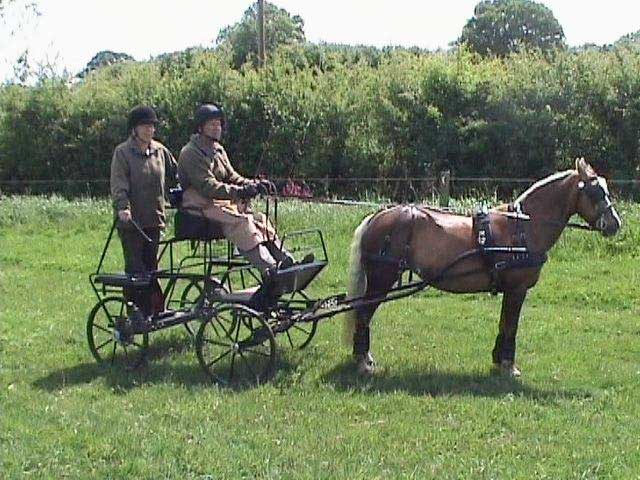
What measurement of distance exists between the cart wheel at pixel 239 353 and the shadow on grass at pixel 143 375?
0.39 ft

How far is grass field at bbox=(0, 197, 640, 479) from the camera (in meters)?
5.29

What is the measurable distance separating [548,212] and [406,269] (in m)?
1.27

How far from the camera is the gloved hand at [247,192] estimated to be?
24.1 ft

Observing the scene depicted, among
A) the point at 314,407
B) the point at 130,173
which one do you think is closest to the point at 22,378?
the point at 130,173

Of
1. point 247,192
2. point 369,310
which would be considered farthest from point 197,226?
point 369,310

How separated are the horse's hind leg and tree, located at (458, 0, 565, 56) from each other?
44.0 metres

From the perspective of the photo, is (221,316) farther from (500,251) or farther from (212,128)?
(500,251)

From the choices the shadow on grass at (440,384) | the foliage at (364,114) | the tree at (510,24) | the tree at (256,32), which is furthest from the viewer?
the tree at (510,24)

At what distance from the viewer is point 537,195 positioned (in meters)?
7.54

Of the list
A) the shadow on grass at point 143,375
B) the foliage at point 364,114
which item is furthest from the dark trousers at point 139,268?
the foliage at point 364,114

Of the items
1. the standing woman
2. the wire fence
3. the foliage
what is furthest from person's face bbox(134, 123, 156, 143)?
the foliage

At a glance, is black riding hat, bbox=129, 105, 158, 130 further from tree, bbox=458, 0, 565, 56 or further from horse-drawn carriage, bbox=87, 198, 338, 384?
tree, bbox=458, 0, 565, 56

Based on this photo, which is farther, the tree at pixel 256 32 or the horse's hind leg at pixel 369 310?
the tree at pixel 256 32

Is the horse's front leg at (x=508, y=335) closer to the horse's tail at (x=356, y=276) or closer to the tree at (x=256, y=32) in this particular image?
the horse's tail at (x=356, y=276)
